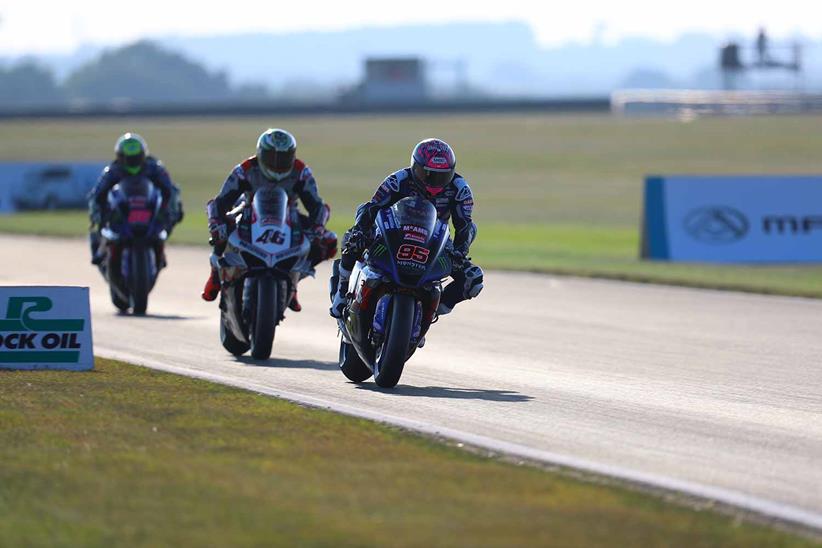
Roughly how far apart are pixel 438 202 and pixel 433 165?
1.03 ft

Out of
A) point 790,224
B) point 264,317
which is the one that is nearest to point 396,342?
point 264,317

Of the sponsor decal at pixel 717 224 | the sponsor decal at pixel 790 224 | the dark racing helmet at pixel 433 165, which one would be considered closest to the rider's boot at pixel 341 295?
the dark racing helmet at pixel 433 165

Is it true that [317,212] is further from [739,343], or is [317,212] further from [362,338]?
[739,343]

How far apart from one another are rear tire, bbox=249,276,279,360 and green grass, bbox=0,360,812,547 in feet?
10.8

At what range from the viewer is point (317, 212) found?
1320 centimetres

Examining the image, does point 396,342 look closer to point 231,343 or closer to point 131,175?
point 231,343

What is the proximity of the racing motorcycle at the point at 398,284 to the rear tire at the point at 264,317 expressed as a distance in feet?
5.72

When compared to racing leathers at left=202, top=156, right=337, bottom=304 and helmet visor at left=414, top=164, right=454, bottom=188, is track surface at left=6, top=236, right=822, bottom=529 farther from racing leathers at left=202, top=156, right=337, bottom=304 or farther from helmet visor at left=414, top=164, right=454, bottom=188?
helmet visor at left=414, top=164, right=454, bottom=188

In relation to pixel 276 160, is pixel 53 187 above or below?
below

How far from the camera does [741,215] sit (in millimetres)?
23688

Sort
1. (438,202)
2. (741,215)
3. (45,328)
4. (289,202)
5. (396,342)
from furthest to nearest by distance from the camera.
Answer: (741,215) → (289,202) → (45,328) → (438,202) → (396,342)

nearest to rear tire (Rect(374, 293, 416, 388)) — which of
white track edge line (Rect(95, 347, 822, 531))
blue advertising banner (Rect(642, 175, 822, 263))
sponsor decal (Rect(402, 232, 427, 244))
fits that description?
sponsor decal (Rect(402, 232, 427, 244))

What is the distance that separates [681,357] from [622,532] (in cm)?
738

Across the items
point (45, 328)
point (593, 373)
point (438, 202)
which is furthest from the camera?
point (593, 373)
